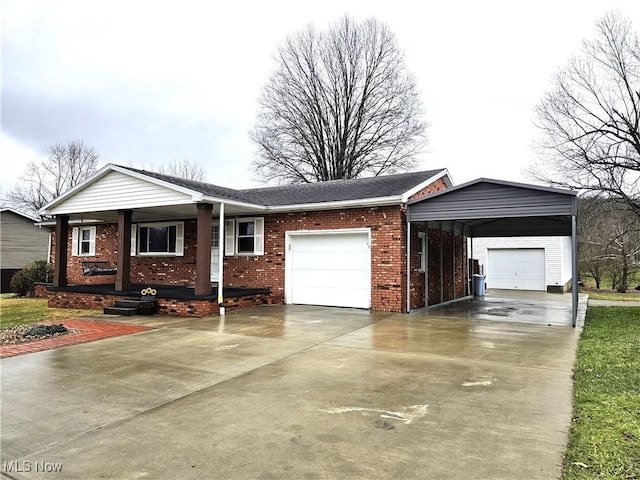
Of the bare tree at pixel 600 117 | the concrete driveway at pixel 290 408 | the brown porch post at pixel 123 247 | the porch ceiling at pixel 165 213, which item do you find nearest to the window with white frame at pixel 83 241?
the porch ceiling at pixel 165 213

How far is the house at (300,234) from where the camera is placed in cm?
1059

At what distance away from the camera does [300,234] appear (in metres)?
12.6

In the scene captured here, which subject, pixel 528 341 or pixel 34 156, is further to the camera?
pixel 34 156

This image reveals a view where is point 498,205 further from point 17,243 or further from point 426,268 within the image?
point 17,243

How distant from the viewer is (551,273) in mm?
20953

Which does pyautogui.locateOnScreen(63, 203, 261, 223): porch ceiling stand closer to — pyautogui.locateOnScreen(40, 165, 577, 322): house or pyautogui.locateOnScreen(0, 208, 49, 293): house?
pyautogui.locateOnScreen(40, 165, 577, 322): house

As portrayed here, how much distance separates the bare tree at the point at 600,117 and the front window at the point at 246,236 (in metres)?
9.12

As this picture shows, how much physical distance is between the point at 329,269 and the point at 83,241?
1223 cm

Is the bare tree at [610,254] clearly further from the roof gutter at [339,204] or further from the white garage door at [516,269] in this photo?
the roof gutter at [339,204]

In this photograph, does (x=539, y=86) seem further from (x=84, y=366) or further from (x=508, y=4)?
(x=84, y=366)

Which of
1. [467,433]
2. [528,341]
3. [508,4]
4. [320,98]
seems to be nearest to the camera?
[467,433]

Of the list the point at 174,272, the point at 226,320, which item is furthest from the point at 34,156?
the point at 226,320

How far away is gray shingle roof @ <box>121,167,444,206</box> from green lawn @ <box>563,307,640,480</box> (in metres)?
5.87

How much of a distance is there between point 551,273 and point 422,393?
A: 19506 millimetres
